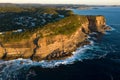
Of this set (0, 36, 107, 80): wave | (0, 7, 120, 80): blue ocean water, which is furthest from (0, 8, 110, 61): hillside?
(0, 7, 120, 80): blue ocean water

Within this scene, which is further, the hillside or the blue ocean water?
the hillside

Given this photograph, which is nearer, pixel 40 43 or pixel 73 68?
pixel 73 68

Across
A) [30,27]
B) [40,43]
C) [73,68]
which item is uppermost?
[30,27]

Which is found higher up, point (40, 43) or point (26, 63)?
point (40, 43)

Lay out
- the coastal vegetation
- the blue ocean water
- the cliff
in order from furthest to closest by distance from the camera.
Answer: the coastal vegetation < the cliff < the blue ocean water

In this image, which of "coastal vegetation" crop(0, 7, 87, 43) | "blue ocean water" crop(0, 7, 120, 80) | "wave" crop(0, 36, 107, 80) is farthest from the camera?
"coastal vegetation" crop(0, 7, 87, 43)

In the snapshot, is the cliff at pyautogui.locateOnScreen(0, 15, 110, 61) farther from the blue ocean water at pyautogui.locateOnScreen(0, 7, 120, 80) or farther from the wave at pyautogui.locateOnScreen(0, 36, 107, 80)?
the blue ocean water at pyautogui.locateOnScreen(0, 7, 120, 80)

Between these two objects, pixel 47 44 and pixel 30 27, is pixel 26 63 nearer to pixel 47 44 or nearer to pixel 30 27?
pixel 47 44

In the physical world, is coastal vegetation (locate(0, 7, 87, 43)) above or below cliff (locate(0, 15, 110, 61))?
above

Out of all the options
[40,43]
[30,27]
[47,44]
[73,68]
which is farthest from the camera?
[30,27]

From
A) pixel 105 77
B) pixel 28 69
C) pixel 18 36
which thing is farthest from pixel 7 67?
pixel 105 77

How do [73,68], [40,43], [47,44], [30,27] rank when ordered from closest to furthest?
[73,68], [40,43], [47,44], [30,27]

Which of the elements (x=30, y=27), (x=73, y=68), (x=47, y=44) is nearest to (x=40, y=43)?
(x=47, y=44)

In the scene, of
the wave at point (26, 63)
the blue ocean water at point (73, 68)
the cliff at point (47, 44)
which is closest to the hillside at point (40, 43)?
the cliff at point (47, 44)
